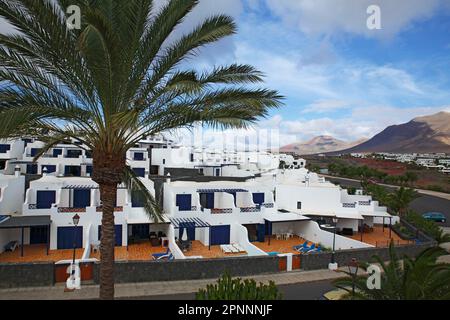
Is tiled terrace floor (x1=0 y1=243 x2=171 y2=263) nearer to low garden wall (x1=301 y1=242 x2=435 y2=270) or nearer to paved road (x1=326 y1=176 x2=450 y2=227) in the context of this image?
low garden wall (x1=301 y1=242 x2=435 y2=270)

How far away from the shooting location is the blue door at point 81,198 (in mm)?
23828

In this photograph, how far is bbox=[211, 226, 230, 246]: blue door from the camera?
78.6ft

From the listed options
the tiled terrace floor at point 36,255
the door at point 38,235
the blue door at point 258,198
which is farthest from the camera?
the blue door at point 258,198

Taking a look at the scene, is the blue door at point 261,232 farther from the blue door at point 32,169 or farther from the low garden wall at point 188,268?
the blue door at point 32,169

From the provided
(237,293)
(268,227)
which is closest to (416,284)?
(237,293)

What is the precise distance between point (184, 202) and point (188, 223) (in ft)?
8.42

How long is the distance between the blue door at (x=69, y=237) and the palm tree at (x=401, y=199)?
28.5 m

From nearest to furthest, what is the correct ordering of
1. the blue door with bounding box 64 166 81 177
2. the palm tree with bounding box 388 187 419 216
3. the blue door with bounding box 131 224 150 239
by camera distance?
the blue door with bounding box 131 224 150 239, the palm tree with bounding box 388 187 419 216, the blue door with bounding box 64 166 81 177

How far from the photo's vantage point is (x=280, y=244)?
2489cm

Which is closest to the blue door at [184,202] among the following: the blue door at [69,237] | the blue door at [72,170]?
the blue door at [69,237]

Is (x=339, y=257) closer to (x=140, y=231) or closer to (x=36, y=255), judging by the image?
(x=140, y=231)

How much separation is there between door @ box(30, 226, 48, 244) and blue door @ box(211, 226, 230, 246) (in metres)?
11.4

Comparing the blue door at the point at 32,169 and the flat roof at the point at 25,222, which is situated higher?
the blue door at the point at 32,169

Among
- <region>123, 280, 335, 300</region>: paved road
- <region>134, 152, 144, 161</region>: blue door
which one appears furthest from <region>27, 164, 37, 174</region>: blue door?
<region>123, 280, 335, 300</region>: paved road
